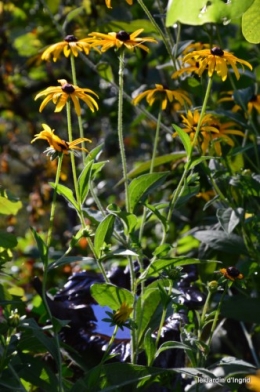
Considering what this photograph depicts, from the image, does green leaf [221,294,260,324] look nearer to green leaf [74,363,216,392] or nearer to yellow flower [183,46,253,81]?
green leaf [74,363,216,392]

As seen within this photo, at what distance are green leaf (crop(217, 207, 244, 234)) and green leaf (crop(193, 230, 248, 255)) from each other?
0.05 metres

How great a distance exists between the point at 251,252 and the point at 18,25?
1845 mm

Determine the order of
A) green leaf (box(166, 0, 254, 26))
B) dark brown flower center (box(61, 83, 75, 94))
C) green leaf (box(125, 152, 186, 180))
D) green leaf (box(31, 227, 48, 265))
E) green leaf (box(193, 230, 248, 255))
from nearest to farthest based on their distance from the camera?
green leaf (box(166, 0, 254, 26))
green leaf (box(31, 227, 48, 265))
dark brown flower center (box(61, 83, 75, 94))
green leaf (box(193, 230, 248, 255))
green leaf (box(125, 152, 186, 180))

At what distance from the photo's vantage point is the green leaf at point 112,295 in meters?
1.15

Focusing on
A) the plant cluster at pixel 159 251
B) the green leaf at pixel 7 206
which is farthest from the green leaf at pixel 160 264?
the green leaf at pixel 7 206

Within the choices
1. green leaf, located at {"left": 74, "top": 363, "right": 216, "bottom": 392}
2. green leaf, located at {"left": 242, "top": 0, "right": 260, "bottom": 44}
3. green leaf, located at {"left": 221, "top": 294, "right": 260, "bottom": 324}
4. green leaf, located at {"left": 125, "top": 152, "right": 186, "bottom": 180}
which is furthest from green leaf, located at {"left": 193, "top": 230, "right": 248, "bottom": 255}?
green leaf, located at {"left": 242, "top": 0, "right": 260, "bottom": 44}

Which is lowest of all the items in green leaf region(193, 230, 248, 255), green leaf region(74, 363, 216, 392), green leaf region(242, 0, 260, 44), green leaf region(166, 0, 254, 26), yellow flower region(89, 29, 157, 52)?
green leaf region(193, 230, 248, 255)

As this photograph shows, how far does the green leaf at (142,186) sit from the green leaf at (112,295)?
0.42 feet

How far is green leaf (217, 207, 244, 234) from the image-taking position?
4.46 ft

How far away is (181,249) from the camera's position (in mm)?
1889

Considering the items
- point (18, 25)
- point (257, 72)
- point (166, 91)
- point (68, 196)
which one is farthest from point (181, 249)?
point (18, 25)

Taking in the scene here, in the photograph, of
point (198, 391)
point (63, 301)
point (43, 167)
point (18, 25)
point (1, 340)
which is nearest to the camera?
point (1, 340)

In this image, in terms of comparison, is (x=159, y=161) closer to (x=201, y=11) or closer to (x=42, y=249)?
(x=42, y=249)

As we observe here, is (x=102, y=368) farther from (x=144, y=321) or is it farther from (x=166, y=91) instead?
(x=166, y=91)
